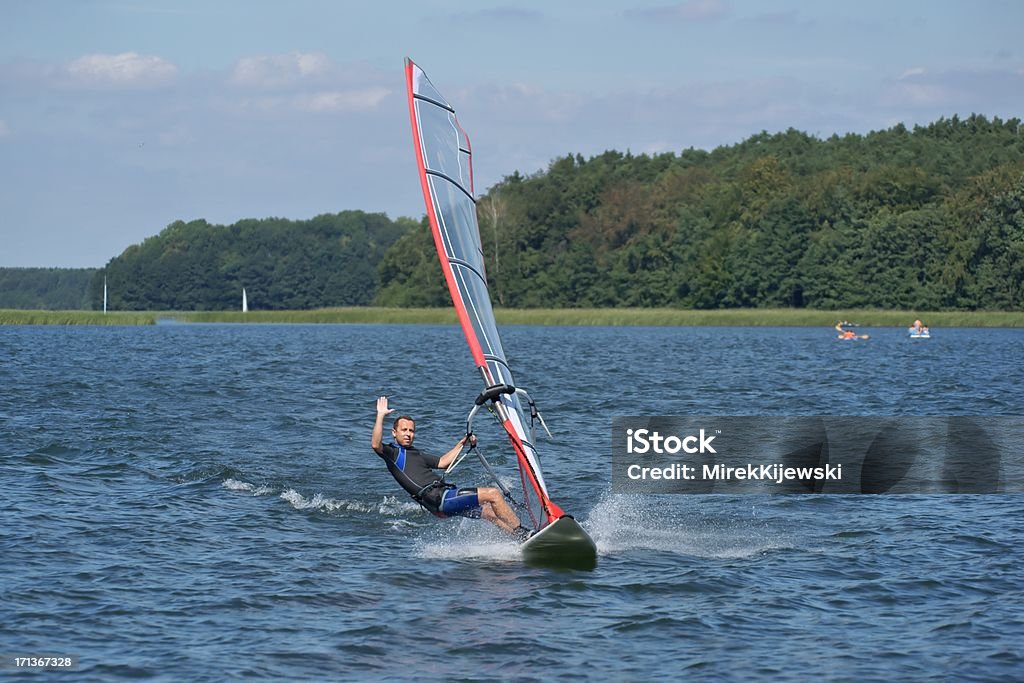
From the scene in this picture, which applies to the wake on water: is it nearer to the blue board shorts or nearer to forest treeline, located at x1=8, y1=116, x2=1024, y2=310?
the blue board shorts

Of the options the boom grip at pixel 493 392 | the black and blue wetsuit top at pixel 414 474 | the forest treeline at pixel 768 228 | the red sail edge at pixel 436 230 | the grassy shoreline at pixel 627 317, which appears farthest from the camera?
the forest treeline at pixel 768 228

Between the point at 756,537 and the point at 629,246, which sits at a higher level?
the point at 629,246

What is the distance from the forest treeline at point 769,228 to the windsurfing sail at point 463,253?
79509 mm

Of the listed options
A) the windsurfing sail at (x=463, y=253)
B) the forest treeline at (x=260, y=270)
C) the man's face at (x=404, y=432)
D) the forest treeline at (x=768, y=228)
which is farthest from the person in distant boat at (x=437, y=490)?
the forest treeline at (x=260, y=270)

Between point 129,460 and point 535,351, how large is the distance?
3773 centimetres

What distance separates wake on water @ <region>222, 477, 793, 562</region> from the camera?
42.3 ft

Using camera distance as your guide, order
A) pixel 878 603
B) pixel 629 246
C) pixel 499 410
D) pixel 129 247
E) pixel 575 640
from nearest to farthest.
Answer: pixel 575 640, pixel 878 603, pixel 499 410, pixel 629 246, pixel 129 247

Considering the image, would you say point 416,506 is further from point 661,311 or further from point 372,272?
point 372,272

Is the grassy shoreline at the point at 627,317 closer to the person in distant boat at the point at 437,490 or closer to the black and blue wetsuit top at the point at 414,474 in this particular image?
the person in distant boat at the point at 437,490

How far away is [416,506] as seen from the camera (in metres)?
15.7

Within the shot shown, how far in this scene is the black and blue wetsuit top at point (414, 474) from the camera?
42.7 ft

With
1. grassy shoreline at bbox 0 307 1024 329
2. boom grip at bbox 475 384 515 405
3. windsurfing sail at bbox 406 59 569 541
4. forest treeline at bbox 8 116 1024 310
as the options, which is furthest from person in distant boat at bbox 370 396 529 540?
forest treeline at bbox 8 116 1024 310

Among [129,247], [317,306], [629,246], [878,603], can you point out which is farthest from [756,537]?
[129,247]

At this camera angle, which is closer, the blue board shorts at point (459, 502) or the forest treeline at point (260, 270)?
the blue board shorts at point (459, 502)
